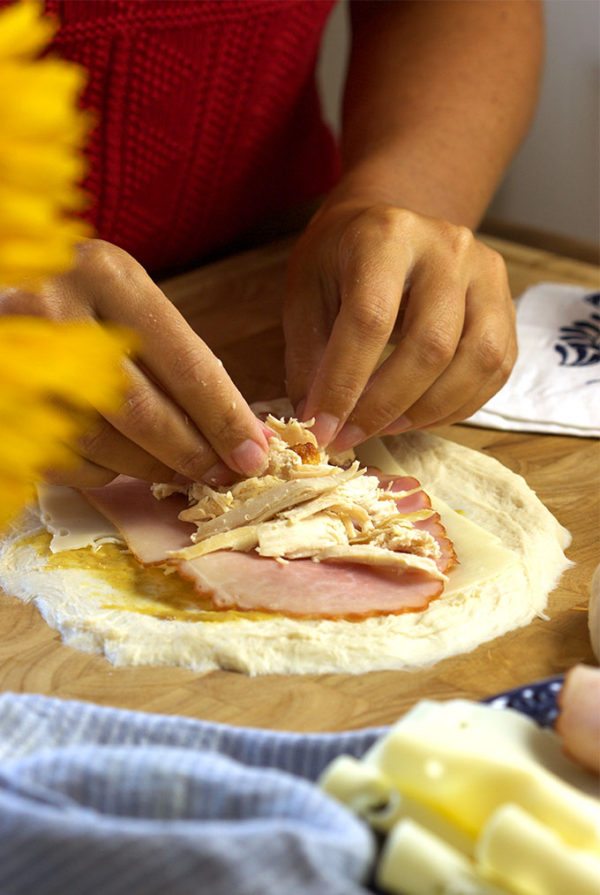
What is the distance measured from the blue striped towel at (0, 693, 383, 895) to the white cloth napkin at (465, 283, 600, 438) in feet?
3.18

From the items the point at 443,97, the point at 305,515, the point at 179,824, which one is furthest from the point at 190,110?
the point at 179,824

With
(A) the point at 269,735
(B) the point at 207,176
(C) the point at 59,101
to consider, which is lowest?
(B) the point at 207,176

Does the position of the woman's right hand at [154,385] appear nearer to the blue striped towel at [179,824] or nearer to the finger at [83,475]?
the finger at [83,475]

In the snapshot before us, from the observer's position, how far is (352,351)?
1.55 metres

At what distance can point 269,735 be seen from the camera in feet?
3.32

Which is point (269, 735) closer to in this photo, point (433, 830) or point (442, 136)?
point (433, 830)

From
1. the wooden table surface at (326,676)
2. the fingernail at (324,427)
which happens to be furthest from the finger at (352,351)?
the wooden table surface at (326,676)

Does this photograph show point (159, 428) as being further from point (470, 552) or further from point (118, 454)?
point (470, 552)

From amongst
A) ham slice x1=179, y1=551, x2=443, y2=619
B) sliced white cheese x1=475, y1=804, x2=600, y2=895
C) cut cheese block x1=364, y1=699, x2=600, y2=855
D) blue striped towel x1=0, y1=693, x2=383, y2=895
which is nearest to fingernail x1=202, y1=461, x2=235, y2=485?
ham slice x1=179, y1=551, x2=443, y2=619

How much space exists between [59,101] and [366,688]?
779 millimetres

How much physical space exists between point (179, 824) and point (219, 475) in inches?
27.4

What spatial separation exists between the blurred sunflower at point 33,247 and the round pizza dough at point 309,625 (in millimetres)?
657

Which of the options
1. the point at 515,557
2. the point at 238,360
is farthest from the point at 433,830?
the point at 238,360

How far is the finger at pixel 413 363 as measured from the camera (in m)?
1.59
